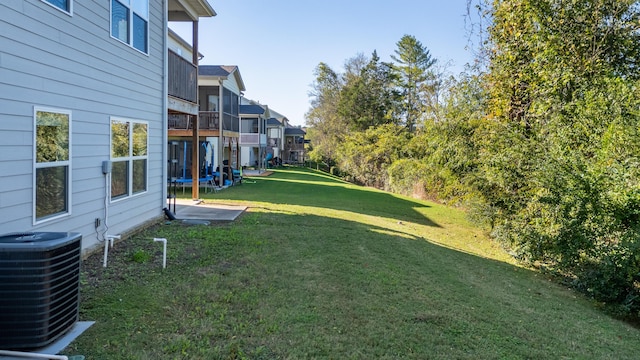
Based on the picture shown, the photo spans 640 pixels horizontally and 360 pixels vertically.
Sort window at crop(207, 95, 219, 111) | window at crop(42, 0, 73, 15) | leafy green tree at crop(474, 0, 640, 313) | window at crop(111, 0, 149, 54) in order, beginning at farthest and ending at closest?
window at crop(207, 95, 219, 111) → leafy green tree at crop(474, 0, 640, 313) → window at crop(111, 0, 149, 54) → window at crop(42, 0, 73, 15)

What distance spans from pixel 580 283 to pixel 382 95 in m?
30.8

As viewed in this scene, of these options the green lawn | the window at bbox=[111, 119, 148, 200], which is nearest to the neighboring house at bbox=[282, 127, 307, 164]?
the window at bbox=[111, 119, 148, 200]

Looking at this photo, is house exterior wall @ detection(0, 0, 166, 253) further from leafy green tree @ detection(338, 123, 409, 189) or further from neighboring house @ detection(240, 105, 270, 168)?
neighboring house @ detection(240, 105, 270, 168)

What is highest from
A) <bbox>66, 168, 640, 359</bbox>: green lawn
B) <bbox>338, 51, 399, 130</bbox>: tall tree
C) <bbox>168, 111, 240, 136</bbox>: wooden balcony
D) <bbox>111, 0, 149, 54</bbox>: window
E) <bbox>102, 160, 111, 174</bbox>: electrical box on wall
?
<bbox>338, 51, 399, 130</bbox>: tall tree

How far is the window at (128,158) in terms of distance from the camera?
6.80m

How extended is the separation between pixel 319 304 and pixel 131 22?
20.1 feet

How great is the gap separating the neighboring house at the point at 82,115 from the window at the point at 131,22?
18 mm

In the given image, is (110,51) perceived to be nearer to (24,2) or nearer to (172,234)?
(24,2)

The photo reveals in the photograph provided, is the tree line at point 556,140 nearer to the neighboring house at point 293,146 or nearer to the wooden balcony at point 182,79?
the wooden balcony at point 182,79

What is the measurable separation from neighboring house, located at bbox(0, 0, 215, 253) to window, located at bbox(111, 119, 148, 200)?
2cm

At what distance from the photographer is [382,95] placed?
121 feet

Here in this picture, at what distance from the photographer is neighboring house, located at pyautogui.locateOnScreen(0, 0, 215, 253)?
14.0 feet

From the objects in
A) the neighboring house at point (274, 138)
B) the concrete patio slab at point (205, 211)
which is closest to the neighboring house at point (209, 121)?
the concrete patio slab at point (205, 211)

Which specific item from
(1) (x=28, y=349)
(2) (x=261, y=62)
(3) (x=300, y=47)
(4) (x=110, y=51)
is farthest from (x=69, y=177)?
(2) (x=261, y=62)
